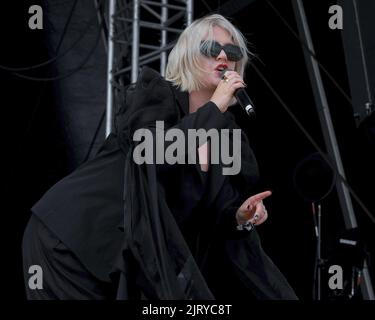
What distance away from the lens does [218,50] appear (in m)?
1.87

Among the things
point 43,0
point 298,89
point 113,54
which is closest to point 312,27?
point 298,89

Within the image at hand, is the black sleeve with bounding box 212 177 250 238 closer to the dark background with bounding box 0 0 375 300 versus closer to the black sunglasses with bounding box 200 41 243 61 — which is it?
the black sunglasses with bounding box 200 41 243 61

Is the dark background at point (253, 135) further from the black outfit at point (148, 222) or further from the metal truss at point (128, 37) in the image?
the black outfit at point (148, 222)

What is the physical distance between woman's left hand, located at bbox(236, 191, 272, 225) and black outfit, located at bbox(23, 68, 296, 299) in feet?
0.10

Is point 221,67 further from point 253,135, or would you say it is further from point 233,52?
point 253,135

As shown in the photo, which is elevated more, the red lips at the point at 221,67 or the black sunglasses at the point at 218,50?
the black sunglasses at the point at 218,50

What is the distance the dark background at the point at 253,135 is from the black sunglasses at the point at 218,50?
9.81 feet

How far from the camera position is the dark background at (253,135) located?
4934 millimetres

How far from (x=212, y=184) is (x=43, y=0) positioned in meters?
4.12

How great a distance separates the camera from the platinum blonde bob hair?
1858 millimetres

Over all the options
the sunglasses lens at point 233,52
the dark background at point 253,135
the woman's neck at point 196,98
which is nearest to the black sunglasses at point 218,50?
the sunglasses lens at point 233,52

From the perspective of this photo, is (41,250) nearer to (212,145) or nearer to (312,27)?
(212,145)

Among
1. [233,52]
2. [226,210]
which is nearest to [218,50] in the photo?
[233,52]

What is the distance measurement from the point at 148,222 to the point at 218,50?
675mm
